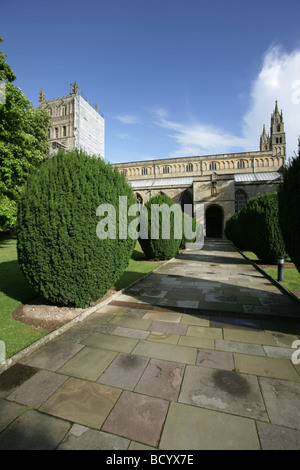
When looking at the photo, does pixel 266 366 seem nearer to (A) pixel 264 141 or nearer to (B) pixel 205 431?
(B) pixel 205 431

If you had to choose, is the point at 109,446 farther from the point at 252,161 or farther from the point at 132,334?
the point at 252,161

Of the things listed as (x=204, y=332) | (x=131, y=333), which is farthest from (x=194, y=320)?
(x=131, y=333)

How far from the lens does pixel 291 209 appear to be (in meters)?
3.94

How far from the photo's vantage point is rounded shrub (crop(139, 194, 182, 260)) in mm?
11883

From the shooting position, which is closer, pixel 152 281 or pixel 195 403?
pixel 195 403

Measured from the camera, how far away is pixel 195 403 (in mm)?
2135

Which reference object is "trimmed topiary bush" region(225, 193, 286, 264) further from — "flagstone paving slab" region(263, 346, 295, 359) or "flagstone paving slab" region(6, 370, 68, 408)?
"flagstone paving slab" region(6, 370, 68, 408)

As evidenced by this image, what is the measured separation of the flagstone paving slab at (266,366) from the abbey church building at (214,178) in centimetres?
3068

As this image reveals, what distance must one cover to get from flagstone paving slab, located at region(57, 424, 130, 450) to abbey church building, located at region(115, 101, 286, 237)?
1275 inches

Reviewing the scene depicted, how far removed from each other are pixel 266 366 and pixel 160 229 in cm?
943

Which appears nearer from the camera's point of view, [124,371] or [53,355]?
[124,371]

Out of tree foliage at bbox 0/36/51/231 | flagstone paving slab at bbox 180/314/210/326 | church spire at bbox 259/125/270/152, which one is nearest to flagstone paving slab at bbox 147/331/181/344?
flagstone paving slab at bbox 180/314/210/326

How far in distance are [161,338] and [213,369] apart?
3.22ft
